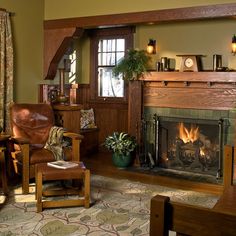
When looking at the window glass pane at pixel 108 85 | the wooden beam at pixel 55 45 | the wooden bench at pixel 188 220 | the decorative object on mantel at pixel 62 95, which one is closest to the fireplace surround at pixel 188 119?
the window glass pane at pixel 108 85

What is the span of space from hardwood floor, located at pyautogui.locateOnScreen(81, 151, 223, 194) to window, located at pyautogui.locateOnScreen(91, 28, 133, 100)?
1.39 metres

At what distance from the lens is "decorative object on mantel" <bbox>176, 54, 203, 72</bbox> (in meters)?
5.44

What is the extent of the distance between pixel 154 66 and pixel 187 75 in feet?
2.61

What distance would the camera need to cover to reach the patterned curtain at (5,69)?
5.17 meters

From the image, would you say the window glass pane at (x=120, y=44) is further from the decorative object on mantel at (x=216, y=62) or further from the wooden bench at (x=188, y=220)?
the wooden bench at (x=188, y=220)

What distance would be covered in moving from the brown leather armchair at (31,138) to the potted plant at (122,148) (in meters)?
1.19

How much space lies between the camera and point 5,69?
17.2 ft

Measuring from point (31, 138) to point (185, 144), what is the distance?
2.42m

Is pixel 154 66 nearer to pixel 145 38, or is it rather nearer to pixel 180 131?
pixel 145 38

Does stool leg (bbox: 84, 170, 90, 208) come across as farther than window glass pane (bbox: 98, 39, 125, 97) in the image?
No

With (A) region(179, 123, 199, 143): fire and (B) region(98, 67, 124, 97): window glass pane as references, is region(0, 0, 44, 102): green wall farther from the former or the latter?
(A) region(179, 123, 199, 143): fire

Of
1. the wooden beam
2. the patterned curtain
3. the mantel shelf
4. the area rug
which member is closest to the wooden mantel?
the mantel shelf

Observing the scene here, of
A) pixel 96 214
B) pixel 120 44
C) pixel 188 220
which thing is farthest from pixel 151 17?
pixel 188 220

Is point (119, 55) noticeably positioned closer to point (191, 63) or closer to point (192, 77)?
point (191, 63)
